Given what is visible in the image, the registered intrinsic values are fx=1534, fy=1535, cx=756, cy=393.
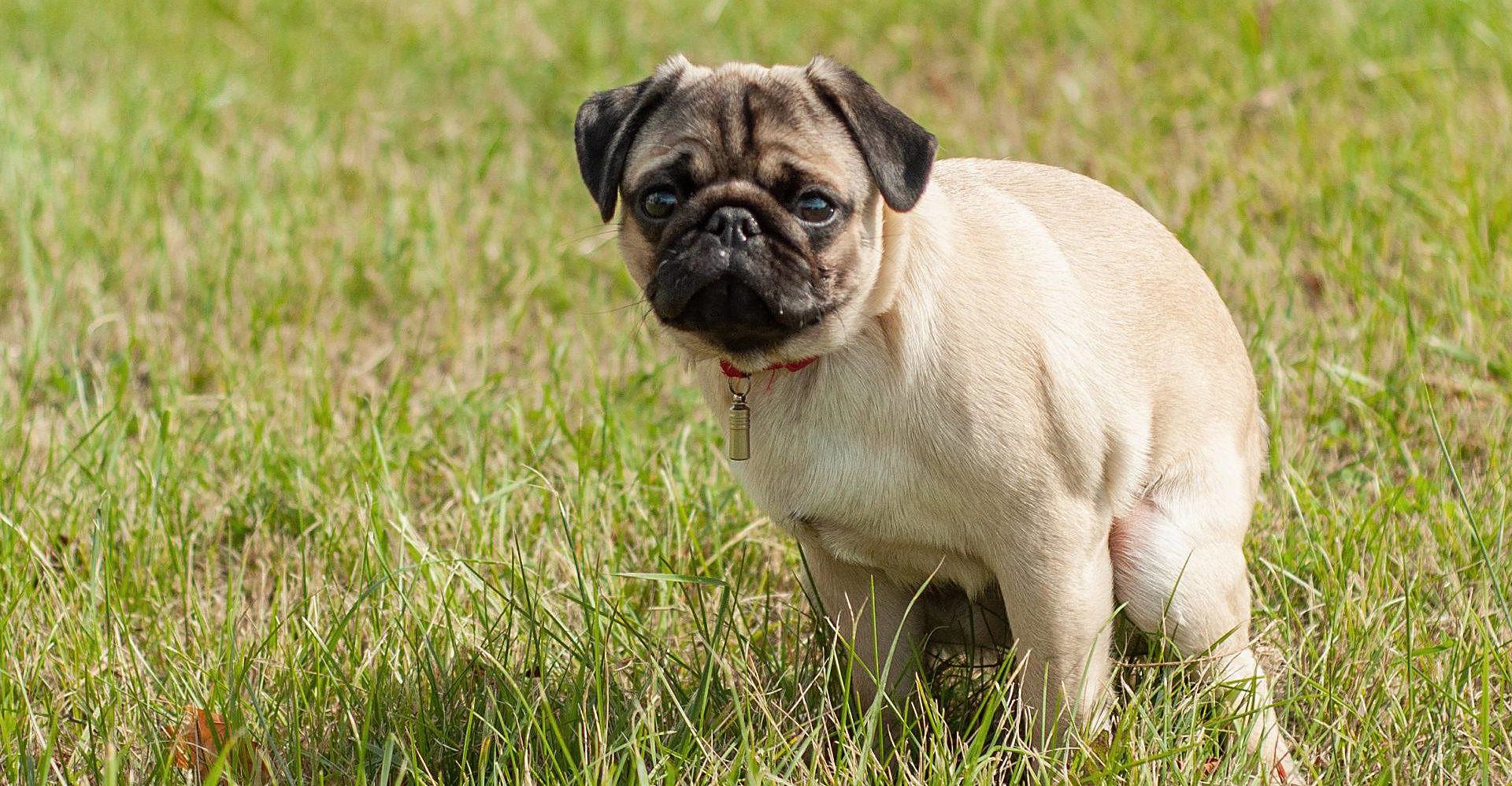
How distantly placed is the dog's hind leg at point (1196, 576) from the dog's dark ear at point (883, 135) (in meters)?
0.95

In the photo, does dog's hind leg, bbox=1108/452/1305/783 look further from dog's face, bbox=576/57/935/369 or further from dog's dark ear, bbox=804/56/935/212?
dog's dark ear, bbox=804/56/935/212

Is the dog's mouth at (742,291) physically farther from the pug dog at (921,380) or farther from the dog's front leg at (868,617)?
the dog's front leg at (868,617)

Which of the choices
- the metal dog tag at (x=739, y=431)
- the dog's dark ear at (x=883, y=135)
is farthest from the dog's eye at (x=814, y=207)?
the metal dog tag at (x=739, y=431)

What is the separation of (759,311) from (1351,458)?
A: 2.28 meters

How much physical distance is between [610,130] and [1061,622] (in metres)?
1.40

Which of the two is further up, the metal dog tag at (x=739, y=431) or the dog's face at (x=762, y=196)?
the dog's face at (x=762, y=196)

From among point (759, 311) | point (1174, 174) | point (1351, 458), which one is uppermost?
point (759, 311)

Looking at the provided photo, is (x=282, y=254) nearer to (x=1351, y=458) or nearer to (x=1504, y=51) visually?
(x=1351, y=458)

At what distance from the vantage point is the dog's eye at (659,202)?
320 centimetres

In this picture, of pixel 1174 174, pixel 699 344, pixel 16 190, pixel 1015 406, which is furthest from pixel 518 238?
pixel 1015 406

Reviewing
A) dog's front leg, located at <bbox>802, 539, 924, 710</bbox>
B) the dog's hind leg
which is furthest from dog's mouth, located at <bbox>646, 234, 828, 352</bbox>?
the dog's hind leg

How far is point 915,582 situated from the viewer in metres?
3.42

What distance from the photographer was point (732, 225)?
3059 millimetres

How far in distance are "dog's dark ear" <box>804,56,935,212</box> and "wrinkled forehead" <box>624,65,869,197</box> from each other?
0.14 ft
